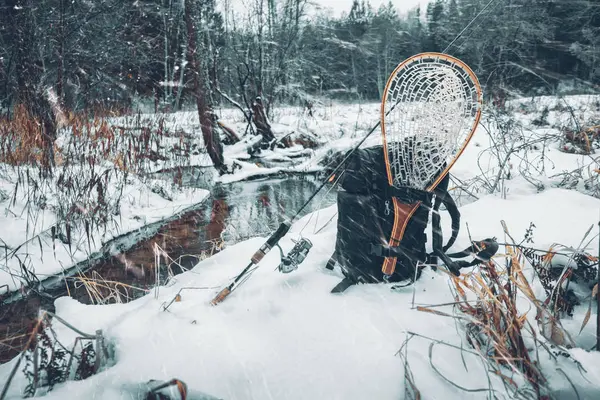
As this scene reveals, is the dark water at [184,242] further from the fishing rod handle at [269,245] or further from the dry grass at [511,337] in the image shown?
the dry grass at [511,337]

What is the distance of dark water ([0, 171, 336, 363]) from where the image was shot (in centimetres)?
213

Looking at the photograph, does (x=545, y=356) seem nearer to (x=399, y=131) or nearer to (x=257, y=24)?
(x=399, y=131)

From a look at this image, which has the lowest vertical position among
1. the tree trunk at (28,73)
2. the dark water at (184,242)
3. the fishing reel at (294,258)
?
the dark water at (184,242)

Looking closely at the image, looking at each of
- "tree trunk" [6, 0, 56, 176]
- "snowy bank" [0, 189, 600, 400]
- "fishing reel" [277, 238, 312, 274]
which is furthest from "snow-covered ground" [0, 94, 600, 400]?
"tree trunk" [6, 0, 56, 176]

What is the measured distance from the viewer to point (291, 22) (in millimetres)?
11500

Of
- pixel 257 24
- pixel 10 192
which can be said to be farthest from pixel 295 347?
pixel 257 24

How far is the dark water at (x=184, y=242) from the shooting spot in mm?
2132

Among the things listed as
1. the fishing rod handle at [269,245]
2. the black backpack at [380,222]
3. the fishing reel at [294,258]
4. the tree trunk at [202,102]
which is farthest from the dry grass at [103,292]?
the tree trunk at [202,102]

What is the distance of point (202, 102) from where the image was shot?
20.6 ft

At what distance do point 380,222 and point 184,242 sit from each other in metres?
2.70

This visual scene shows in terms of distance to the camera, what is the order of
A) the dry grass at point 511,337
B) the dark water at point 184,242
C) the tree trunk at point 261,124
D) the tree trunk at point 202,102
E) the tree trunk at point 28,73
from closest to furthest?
the dry grass at point 511,337
the dark water at point 184,242
the tree trunk at point 28,73
the tree trunk at point 202,102
the tree trunk at point 261,124

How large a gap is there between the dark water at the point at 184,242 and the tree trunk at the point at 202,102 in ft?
1.62

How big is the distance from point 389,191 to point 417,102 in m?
0.40

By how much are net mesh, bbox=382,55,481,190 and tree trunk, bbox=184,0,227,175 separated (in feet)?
18.4
